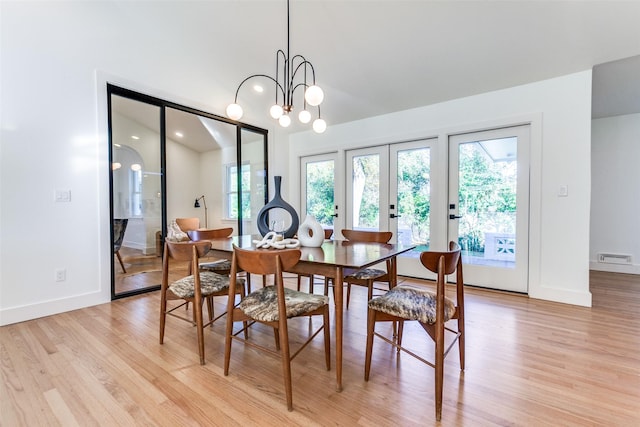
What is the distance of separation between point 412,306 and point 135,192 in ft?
11.0

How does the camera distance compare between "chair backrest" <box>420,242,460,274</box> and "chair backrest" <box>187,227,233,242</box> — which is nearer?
"chair backrest" <box>420,242,460,274</box>

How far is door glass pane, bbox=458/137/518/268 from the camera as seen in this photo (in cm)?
328

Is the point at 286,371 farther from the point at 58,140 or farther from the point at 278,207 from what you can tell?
the point at 58,140

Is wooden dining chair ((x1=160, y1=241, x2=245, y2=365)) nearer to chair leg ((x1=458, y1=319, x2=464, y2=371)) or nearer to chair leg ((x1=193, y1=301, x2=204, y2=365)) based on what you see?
chair leg ((x1=193, y1=301, x2=204, y2=365))

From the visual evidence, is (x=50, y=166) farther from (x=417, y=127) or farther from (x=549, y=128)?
(x=549, y=128)

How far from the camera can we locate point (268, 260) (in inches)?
57.9

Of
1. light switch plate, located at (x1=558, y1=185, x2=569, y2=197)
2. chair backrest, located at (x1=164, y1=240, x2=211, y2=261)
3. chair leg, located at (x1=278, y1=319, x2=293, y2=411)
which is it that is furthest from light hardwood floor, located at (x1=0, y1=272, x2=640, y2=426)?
light switch plate, located at (x1=558, y1=185, x2=569, y2=197)

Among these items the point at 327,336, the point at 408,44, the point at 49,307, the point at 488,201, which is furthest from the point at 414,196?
the point at 49,307

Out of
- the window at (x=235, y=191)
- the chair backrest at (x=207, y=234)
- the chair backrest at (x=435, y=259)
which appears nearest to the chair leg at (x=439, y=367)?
the chair backrest at (x=435, y=259)

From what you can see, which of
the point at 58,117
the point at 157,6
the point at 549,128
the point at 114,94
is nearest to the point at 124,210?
the point at 58,117

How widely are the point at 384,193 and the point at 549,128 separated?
1960mm

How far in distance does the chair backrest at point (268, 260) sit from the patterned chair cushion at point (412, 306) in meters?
0.56

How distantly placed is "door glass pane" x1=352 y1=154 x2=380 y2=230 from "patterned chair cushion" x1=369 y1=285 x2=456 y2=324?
8.50 feet

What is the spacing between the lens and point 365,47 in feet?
9.90
